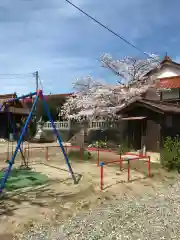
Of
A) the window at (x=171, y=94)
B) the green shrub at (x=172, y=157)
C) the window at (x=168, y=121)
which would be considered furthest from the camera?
the window at (x=171, y=94)

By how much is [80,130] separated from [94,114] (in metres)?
2.66

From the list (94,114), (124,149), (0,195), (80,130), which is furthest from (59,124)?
(0,195)

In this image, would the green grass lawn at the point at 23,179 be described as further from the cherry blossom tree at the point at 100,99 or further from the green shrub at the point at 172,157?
the cherry blossom tree at the point at 100,99

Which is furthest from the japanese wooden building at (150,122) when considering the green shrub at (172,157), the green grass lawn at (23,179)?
the green grass lawn at (23,179)

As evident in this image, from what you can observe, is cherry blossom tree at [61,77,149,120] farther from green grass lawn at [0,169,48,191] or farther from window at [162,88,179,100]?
green grass lawn at [0,169,48,191]

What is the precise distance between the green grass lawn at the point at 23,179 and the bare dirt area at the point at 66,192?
0.37 m

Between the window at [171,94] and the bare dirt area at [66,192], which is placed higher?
the window at [171,94]

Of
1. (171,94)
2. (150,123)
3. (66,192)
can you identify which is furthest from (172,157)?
(171,94)

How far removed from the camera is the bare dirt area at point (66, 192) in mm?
5582

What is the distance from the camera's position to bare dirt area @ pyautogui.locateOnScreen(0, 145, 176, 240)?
18.3ft

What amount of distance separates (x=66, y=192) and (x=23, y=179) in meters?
2.53

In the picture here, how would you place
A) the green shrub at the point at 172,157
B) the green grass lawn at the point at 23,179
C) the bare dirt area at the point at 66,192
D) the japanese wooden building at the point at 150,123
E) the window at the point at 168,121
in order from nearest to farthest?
1. the bare dirt area at the point at 66,192
2. the green grass lawn at the point at 23,179
3. the green shrub at the point at 172,157
4. the japanese wooden building at the point at 150,123
5. the window at the point at 168,121

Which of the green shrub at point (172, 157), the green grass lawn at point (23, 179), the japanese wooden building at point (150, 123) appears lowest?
the green grass lawn at point (23, 179)

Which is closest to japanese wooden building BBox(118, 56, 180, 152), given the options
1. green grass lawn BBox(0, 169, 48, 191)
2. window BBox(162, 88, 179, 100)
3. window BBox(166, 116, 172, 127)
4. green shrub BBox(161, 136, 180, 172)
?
window BBox(166, 116, 172, 127)
